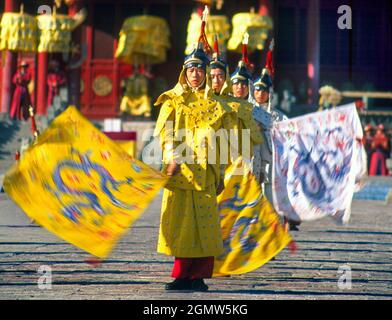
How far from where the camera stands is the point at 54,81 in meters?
28.2

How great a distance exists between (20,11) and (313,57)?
783 centimetres

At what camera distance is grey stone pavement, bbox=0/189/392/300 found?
849cm

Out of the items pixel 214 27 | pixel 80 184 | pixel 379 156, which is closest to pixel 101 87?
pixel 214 27

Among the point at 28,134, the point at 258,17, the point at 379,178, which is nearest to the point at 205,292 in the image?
the point at 379,178

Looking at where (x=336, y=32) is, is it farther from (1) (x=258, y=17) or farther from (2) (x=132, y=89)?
(2) (x=132, y=89)

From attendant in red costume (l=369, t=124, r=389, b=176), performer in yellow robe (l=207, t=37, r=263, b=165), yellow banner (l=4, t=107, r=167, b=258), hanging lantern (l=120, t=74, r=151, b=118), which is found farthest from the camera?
hanging lantern (l=120, t=74, r=151, b=118)

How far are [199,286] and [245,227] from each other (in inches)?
36.7

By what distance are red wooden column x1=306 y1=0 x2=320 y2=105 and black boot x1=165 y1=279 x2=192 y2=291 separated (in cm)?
2128

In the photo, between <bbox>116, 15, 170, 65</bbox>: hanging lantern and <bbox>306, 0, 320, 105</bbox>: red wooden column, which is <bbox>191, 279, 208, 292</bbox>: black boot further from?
<bbox>306, 0, 320, 105</bbox>: red wooden column

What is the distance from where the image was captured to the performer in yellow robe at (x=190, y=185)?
8.81m

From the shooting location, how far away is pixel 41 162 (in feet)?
26.8

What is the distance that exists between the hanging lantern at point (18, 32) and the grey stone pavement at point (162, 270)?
14.3 meters

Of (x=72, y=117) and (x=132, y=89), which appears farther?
(x=132, y=89)

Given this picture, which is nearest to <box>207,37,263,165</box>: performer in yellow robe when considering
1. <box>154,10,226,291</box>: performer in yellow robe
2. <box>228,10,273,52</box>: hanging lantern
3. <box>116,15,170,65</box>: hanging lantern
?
<box>154,10,226,291</box>: performer in yellow robe
